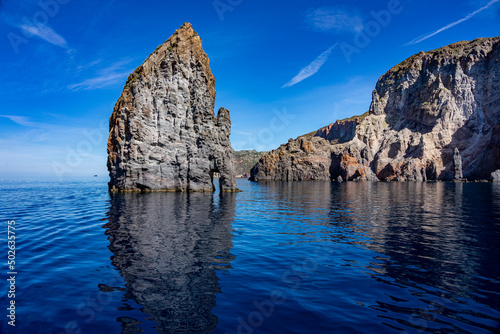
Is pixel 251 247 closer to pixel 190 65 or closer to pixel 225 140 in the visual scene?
pixel 225 140

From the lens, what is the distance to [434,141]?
140750 millimetres

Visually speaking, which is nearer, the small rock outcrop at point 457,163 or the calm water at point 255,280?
the calm water at point 255,280

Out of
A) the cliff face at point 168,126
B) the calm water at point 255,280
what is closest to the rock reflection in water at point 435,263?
the calm water at point 255,280

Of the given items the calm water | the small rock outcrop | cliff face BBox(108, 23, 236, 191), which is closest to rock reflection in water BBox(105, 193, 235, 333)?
the calm water

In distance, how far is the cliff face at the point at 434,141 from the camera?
13062 cm

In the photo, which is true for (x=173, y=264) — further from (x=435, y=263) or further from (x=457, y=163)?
(x=457, y=163)

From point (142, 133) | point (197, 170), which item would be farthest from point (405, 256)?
point (142, 133)

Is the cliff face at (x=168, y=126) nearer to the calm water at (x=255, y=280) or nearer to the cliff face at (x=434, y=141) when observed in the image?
the calm water at (x=255, y=280)

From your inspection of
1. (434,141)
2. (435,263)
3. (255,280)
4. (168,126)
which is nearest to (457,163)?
(434,141)

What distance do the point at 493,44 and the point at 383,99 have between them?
6075 cm

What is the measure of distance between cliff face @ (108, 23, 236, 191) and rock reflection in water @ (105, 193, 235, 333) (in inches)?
1152

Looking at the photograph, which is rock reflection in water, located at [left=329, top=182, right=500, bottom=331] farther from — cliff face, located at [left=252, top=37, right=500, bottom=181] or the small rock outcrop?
the small rock outcrop

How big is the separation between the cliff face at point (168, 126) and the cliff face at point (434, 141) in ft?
300

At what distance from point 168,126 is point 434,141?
144 metres
